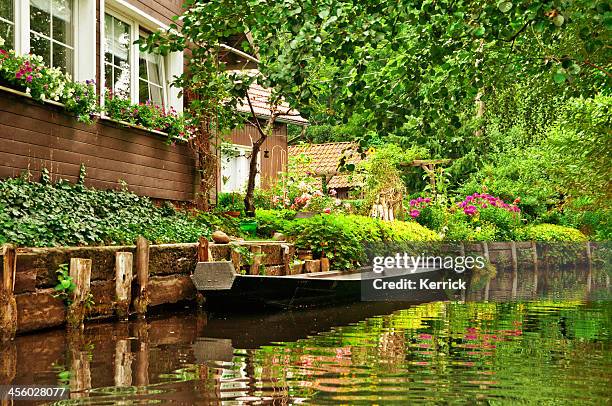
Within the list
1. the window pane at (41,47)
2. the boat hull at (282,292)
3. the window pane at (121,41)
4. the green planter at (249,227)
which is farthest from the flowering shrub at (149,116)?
the boat hull at (282,292)

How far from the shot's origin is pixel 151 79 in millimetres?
12570

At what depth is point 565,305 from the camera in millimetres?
11656

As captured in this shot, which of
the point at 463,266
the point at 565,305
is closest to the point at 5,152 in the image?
the point at 565,305

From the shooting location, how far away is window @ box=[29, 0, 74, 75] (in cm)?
959

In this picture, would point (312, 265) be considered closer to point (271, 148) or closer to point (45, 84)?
point (45, 84)

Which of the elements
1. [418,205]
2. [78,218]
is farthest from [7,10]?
[418,205]

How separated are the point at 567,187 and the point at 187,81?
10717 millimetres

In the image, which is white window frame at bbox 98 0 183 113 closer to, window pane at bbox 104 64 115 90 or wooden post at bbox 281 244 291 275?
window pane at bbox 104 64 115 90

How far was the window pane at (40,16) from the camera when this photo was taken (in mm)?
9539

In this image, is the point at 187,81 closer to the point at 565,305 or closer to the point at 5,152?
the point at 5,152

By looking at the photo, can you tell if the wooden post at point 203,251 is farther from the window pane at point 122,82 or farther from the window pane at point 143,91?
the window pane at point 143,91

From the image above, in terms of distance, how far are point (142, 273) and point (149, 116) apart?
11.0 feet

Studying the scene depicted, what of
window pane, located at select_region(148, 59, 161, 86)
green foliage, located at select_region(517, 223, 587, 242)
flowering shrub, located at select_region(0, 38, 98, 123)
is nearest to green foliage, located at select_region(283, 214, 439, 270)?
window pane, located at select_region(148, 59, 161, 86)

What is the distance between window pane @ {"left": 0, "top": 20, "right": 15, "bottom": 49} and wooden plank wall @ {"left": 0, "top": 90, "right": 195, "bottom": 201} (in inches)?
23.3
